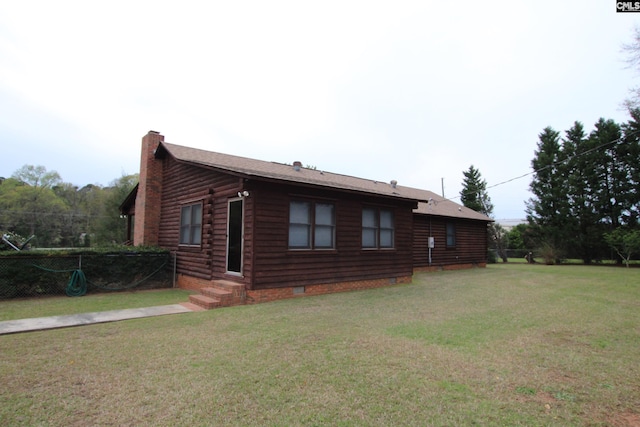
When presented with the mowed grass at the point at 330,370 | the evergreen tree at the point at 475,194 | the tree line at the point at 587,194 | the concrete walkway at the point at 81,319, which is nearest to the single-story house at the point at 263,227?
the concrete walkway at the point at 81,319

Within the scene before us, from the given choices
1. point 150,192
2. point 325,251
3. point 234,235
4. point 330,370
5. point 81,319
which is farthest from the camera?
point 150,192

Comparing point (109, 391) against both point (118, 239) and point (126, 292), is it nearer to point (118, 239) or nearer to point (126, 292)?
point (126, 292)

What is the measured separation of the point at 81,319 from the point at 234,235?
4.06 meters

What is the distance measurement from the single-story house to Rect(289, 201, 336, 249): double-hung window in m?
0.03

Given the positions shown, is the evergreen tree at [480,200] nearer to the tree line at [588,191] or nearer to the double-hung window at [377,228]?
the tree line at [588,191]

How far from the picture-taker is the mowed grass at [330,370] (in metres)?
2.76

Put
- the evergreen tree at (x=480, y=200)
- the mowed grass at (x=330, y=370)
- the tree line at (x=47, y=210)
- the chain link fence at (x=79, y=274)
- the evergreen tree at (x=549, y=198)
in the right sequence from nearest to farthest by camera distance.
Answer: the mowed grass at (x=330, y=370) < the chain link fence at (x=79, y=274) < the evergreen tree at (x=549, y=198) < the evergreen tree at (x=480, y=200) < the tree line at (x=47, y=210)

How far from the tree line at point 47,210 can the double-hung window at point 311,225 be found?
31.8 m

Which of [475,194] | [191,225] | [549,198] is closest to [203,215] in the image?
[191,225]

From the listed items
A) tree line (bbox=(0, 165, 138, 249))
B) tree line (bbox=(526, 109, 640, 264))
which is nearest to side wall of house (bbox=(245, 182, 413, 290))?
tree line (bbox=(526, 109, 640, 264))

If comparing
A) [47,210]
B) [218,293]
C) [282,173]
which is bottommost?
[218,293]

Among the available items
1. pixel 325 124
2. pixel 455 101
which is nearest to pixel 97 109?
pixel 325 124

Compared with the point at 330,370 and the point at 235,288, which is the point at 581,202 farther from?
the point at 330,370

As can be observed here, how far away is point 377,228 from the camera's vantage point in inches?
418
